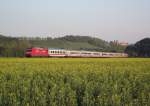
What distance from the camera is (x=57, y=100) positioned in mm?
9633

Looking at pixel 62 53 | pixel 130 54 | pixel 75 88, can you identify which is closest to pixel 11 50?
pixel 62 53

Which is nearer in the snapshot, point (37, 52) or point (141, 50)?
point (37, 52)

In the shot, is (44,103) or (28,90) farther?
(28,90)

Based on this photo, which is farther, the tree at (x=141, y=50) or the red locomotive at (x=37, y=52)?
the tree at (x=141, y=50)

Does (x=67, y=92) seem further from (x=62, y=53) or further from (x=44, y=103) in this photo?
(x=62, y=53)

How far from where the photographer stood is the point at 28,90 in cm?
1110

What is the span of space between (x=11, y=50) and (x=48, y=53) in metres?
33.5

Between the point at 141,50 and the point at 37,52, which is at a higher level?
the point at 141,50

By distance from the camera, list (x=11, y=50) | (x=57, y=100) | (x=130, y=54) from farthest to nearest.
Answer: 1. (x=130, y=54)
2. (x=11, y=50)
3. (x=57, y=100)

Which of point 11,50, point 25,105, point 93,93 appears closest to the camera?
point 25,105

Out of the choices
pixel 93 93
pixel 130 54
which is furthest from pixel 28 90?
pixel 130 54

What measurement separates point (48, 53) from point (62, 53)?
4.86 metres

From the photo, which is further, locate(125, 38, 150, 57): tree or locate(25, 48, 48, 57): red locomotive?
locate(125, 38, 150, 57): tree

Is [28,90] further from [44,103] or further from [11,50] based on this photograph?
[11,50]
